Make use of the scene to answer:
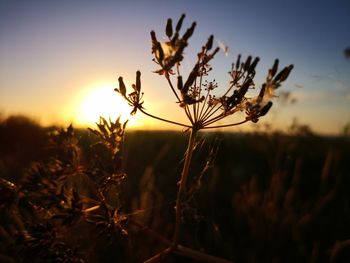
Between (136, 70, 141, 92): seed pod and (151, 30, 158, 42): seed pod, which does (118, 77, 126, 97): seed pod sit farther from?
(151, 30, 158, 42): seed pod

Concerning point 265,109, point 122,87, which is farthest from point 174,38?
point 265,109

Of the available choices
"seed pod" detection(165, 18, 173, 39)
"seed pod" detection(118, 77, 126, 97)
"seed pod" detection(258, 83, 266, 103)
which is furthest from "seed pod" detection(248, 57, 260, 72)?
"seed pod" detection(118, 77, 126, 97)

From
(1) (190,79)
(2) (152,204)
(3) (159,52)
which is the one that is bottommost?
(2) (152,204)

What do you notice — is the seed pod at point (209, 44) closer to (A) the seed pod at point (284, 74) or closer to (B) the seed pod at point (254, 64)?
(B) the seed pod at point (254, 64)

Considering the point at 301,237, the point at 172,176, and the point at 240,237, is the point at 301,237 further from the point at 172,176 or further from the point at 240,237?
the point at 172,176

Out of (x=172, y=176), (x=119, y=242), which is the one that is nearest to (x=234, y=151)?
(x=172, y=176)

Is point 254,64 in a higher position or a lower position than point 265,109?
higher

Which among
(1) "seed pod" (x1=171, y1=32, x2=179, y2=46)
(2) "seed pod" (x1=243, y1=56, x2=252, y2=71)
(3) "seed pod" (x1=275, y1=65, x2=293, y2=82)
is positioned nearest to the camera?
(1) "seed pod" (x1=171, y1=32, x2=179, y2=46)

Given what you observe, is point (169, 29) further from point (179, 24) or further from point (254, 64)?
point (254, 64)

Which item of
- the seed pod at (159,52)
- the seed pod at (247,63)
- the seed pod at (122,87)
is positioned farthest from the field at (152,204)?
the seed pod at (159,52)
